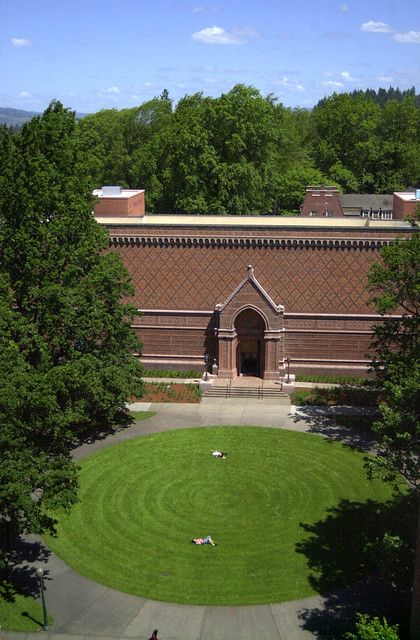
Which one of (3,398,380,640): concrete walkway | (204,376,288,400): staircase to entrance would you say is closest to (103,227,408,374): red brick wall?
(204,376,288,400): staircase to entrance

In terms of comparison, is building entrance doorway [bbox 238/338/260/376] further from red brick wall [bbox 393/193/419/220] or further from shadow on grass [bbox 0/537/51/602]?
shadow on grass [bbox 0/537/51/602]

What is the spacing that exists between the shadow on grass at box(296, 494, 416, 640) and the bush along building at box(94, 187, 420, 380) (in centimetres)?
1467

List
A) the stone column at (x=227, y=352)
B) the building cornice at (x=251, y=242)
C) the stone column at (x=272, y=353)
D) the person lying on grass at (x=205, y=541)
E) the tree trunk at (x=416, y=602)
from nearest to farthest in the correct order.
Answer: the tree trunk at (x=416, y=602) < the person lying on grass at (x=205, y=541) < the building cornice at (x=251, y=242) < the stone column at (x=272, y=353) < the stone column at (x=227, y=352)

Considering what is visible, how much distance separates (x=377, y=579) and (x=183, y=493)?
A: 8775 mm

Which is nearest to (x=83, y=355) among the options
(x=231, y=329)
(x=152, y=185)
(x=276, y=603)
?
(x=231, y=329)

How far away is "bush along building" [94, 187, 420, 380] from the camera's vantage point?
40375 millimetres

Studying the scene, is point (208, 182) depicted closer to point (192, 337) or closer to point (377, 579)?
point (192, 337)

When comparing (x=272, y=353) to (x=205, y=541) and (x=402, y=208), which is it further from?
(x=205, y=541)

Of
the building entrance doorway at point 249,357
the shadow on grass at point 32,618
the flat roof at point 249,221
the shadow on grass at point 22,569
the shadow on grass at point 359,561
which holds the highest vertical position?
the flat roof at point 249,221

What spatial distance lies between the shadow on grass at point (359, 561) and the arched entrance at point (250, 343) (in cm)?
1466

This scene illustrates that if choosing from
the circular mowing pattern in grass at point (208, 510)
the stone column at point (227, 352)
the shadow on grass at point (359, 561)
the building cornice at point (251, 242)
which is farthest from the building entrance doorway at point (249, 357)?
the shadow on grass at point (359, 561)

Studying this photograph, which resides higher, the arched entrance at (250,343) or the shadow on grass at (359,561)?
the arched entrance at (250,343)

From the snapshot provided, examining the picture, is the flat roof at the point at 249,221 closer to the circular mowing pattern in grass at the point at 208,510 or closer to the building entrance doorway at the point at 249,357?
the building entrance doorway at the point at 249,357

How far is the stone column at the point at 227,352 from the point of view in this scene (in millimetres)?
40531
